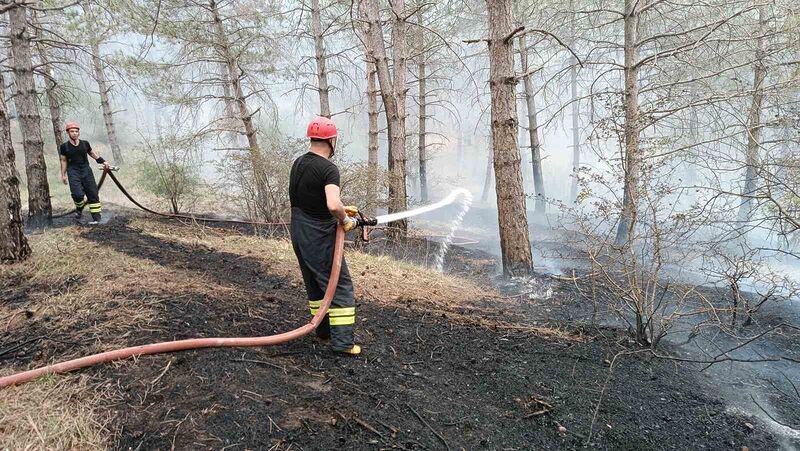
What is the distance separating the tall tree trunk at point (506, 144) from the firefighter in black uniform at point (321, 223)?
344 cm

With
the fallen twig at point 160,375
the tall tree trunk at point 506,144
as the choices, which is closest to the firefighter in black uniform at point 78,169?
the fallen twig at point 160,375

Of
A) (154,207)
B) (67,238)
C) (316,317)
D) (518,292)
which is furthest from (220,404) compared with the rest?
(154,207)

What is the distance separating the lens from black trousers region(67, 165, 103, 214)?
7762 millimetres

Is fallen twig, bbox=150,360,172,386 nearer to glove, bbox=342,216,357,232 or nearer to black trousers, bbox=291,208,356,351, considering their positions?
black trousers, bbox=291,208,356,351

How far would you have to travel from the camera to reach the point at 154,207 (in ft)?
37.8

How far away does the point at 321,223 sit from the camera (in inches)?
132

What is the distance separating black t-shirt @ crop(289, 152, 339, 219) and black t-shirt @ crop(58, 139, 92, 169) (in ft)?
21.1

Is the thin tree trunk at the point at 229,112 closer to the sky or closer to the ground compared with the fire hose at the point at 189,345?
closer to the sky

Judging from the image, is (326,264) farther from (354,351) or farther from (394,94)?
(394,94)

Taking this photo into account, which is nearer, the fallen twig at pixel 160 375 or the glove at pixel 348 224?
the fallen twig at pixel 160 375

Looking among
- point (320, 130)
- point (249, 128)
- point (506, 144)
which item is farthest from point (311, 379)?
point (249, 128)

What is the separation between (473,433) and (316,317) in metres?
1.41

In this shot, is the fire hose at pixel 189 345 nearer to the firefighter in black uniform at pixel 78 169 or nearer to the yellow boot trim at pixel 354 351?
the yellow boot trim at pixel 354 351

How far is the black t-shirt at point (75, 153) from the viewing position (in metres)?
7.59
